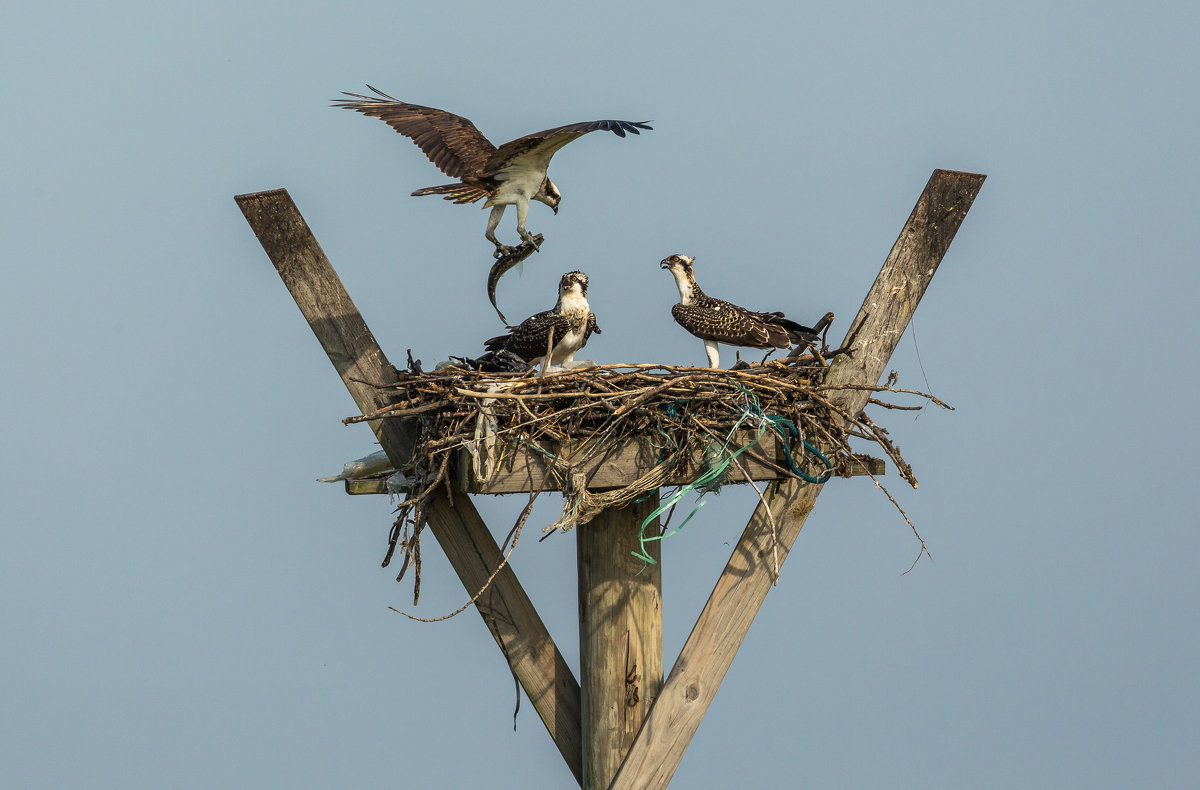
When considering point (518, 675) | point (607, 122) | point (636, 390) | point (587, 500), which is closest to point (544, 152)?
point (607, 122)

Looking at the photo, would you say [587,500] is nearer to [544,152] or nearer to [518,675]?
[518,675]

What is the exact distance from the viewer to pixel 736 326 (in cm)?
555

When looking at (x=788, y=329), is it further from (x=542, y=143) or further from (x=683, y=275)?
(x=542, y=143)

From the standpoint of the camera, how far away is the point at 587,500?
4715 mm

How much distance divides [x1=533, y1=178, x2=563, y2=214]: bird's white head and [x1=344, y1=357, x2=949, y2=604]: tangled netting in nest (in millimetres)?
845

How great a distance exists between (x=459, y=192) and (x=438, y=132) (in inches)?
13.1

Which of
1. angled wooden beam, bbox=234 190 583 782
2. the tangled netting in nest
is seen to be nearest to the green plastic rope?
the tangled netting in nest

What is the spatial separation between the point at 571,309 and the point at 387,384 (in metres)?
0.92

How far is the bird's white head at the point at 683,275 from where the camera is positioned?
5844mm

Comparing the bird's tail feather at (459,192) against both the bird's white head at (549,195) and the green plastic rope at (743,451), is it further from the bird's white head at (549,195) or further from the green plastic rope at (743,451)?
the green plastic rope at (743,451)

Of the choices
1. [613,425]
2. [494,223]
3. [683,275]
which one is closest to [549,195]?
[494,223]

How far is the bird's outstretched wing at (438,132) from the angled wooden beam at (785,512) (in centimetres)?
158

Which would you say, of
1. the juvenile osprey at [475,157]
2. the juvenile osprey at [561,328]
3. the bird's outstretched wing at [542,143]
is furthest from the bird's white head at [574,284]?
the bird's outstretched wing at [542,143]

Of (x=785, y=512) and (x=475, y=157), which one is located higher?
(x=475, y=157)
